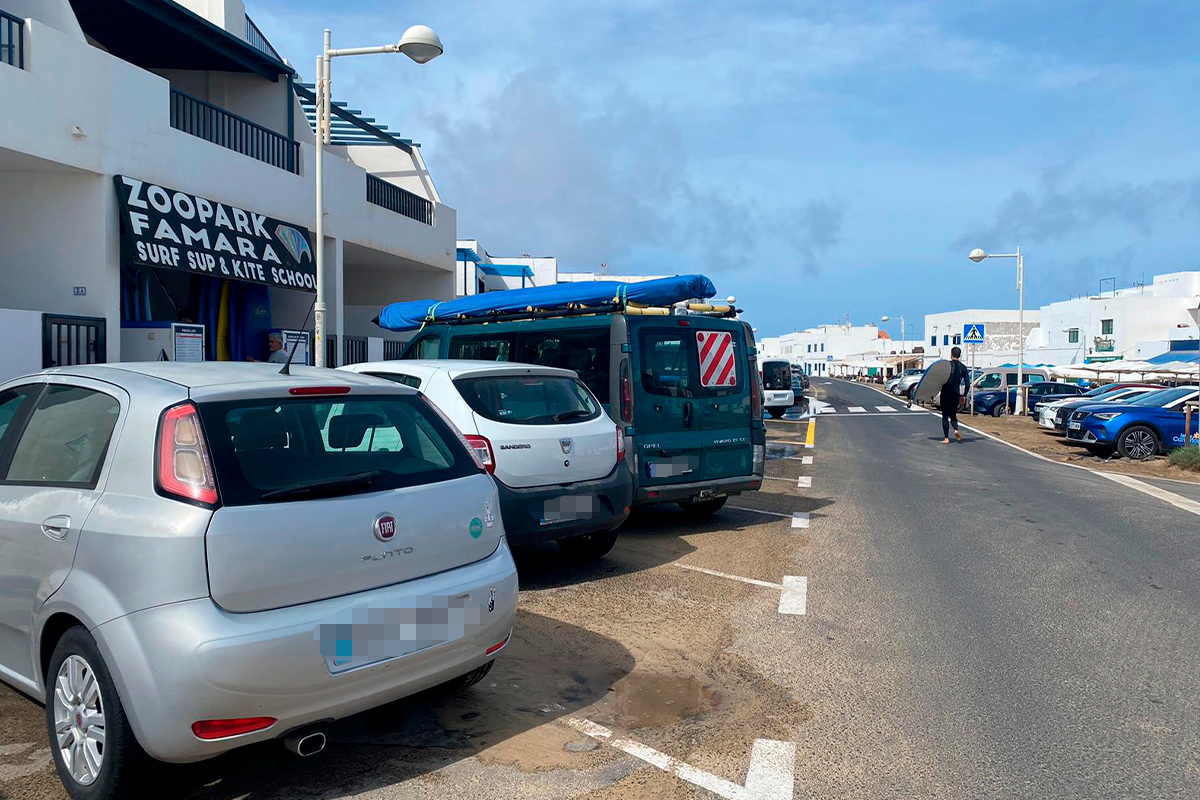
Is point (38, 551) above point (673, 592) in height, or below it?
above

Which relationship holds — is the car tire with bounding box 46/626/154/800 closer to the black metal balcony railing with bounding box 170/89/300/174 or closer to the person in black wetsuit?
the black metal balcony railing with bounding box 170/89/300/174

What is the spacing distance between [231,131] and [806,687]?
13.6 metres

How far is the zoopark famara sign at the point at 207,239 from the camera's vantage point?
12297mm

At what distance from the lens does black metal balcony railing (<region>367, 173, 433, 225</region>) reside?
65.1 ft

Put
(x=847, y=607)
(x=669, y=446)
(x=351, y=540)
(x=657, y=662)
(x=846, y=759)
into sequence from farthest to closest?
(x=669, y=446) → (x=847, y=607) → (x=657, y=662) → (x=846, y=759) → (x=351, y=540)

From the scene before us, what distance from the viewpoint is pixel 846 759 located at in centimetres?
403

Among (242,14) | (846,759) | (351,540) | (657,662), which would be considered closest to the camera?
(351,540)

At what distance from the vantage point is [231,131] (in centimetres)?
1508

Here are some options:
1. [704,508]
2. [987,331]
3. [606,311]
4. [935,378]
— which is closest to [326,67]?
[606,311]

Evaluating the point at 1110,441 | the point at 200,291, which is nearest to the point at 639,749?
the point at 200,291

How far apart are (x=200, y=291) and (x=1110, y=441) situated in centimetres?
1678

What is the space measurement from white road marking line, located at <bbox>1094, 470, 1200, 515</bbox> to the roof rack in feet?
20.6

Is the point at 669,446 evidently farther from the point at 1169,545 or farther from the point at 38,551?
the point at 38,551

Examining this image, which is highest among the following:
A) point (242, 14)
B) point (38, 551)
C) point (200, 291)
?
point (242, 14)
